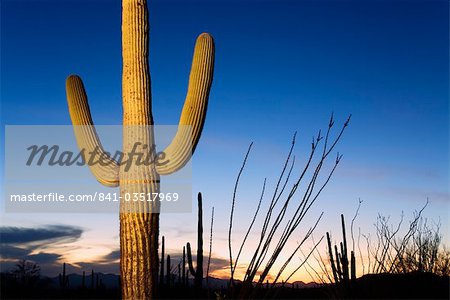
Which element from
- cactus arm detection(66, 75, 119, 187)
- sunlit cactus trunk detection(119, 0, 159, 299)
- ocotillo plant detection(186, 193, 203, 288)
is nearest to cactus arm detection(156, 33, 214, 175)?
sunlit cactus trunk detection(119, 0, 159, 299)

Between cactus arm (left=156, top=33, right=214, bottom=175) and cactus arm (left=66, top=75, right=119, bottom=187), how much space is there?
0.52 metres

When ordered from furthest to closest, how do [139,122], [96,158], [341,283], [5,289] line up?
[5,289] → [96,158] → [139,122] → [341,283]

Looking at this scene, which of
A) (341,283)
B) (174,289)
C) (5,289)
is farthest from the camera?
(5,289)

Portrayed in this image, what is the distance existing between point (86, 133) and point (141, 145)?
94cm

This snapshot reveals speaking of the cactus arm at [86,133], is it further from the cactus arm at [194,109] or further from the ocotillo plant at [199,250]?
the ocotillo plant at [199,250]

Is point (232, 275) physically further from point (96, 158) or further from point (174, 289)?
point (174, 289)

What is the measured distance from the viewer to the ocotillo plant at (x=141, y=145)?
4703mm

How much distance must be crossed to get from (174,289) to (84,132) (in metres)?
11.1

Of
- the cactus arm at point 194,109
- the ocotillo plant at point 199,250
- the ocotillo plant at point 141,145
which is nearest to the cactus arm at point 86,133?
the ocotillo plant at point 141,145

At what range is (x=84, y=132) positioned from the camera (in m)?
5.48

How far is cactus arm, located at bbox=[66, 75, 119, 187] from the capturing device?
5109mm

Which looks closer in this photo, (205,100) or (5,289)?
(205,100)

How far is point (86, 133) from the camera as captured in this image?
18.0ft

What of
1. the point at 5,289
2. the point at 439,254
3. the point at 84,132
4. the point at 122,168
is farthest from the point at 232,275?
the point at 5,289
